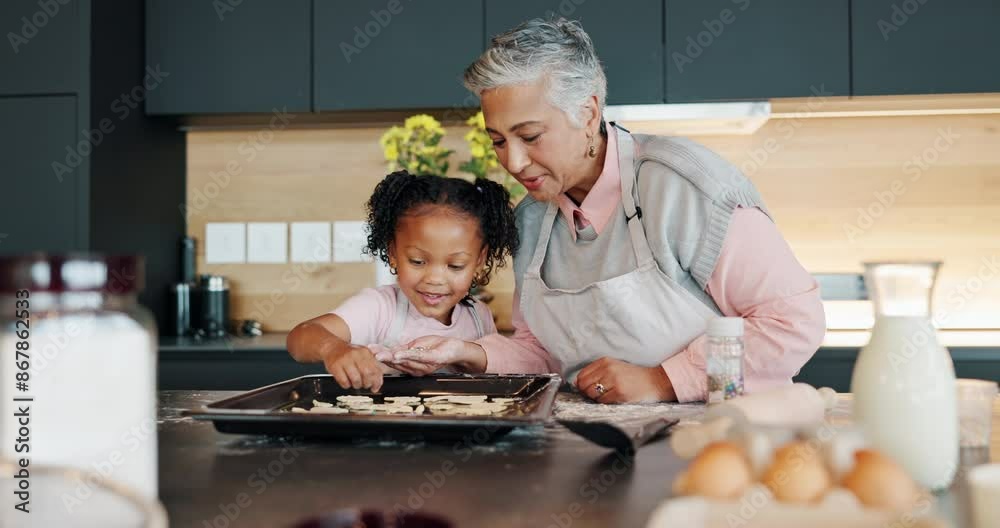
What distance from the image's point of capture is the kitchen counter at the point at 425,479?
0.73 metres

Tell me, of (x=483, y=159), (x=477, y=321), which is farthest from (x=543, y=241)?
(x=483, y=159)

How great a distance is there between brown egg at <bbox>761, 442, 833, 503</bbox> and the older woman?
742 mm

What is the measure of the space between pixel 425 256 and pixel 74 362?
3.95 feet

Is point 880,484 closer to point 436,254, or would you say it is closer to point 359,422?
point 359,422

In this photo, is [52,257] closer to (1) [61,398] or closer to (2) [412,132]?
(1) [61,398]

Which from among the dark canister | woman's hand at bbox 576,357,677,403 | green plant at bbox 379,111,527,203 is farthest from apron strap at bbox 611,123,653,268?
the dark canister

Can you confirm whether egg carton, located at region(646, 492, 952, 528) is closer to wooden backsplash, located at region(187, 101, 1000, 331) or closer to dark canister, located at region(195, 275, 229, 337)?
wooden backsplash, located at region(187, 101, 1000, 331)

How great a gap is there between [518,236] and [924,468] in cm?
107

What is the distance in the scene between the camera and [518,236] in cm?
181

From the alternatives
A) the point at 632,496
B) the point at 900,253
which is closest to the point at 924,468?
the point at 632,496

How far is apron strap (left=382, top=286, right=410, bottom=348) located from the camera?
6.22ft

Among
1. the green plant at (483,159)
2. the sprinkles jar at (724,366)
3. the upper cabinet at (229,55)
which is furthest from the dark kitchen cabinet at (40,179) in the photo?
the sprinkles jar at (724,366)

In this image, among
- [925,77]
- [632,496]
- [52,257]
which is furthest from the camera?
[925,77]

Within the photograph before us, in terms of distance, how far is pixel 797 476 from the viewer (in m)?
0.62
